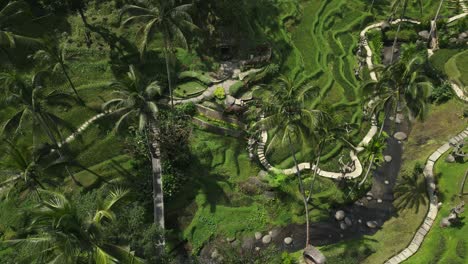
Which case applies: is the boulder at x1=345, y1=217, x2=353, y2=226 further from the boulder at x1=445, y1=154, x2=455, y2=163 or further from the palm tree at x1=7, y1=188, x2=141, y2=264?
the palm tree at x1=7, y1=188, x2=141, y2=264

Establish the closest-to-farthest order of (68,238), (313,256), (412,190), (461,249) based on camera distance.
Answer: (68,238) < (313,256) < (461,249) < (412,190)

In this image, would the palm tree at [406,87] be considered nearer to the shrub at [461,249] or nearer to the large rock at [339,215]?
the large rock at [339,215]

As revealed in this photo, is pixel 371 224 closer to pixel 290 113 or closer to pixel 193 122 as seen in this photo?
pixel 290 113

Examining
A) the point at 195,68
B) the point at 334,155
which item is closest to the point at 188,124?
the point at 195,68

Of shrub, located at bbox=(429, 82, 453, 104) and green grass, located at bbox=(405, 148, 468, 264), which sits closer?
green grass, located at bbox=(405, 148, 468, 264)

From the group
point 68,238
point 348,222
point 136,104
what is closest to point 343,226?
point 348,222

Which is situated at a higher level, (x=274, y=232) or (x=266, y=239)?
(x=274, y=232)

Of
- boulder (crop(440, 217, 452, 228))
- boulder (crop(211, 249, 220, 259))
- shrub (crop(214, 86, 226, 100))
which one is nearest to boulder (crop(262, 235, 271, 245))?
boulder (crop(211, 249, 220, 259))
